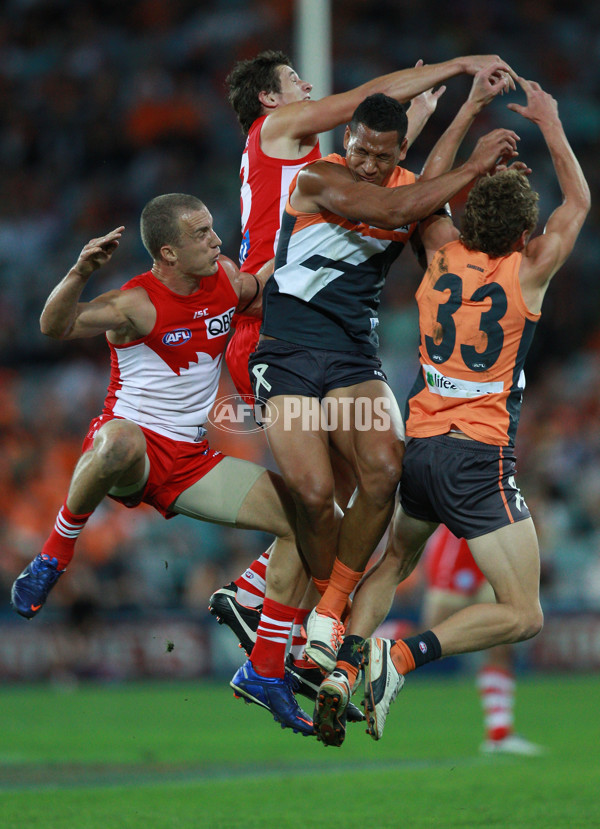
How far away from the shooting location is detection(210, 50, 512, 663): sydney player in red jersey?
628cm

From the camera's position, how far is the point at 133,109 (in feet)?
66.5

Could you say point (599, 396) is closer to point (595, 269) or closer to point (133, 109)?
point (595, 269)

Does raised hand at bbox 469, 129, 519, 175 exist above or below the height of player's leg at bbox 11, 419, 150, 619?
above

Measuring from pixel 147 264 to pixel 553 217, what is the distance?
1283cm

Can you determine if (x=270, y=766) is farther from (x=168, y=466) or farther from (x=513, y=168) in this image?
(x=513, y=168)

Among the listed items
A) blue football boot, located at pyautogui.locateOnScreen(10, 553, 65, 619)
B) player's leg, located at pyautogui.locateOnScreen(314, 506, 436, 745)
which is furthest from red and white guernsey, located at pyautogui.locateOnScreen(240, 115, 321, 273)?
blue football boot, located at pyautogui.locateOnScreen(10, 553, 65, 619)

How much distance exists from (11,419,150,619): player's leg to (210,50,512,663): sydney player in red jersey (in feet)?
2.49

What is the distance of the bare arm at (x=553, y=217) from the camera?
5.86 meters

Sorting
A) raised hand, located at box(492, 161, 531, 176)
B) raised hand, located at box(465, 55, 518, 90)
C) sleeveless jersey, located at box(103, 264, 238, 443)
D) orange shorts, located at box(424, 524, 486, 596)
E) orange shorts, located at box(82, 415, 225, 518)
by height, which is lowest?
orange shorts, located at box(424, 524, 486, 596)

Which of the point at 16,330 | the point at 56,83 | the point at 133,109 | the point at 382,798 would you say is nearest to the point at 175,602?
the point at 16,330

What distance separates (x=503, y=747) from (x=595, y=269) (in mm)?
8769

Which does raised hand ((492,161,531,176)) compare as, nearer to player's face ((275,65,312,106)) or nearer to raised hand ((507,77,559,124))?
raised hand ((507,77,559,124))

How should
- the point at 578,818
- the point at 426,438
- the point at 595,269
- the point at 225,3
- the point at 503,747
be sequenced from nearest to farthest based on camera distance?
the point at 426,438 < the point at 578,818 < the point at 503,747 < the point at 595,269 < the point at 225,3

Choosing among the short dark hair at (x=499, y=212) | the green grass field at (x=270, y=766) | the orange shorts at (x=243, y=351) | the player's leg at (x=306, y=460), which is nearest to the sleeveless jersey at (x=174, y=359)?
the orange shorts at (x=243, y=351)
